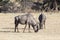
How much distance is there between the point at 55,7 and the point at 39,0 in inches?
281

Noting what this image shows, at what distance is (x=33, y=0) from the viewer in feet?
166

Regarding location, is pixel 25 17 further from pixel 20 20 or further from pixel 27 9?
pixel 27 9

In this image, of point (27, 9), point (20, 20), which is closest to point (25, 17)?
point (20, 20)

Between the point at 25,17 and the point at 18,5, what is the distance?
1048 inches

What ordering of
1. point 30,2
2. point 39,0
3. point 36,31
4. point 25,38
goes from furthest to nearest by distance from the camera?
1. point 39,0
2. point 30,2
3. point 36,31
4. point 25,38

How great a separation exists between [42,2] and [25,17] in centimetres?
2805

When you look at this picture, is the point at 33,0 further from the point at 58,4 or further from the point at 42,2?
the point at 58,4

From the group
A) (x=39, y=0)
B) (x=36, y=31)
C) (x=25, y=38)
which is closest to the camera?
(x=25, y=38)

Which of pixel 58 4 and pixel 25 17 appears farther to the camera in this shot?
Result: pixel 58 4

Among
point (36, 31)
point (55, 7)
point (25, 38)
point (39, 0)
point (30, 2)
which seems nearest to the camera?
point (25, 38)

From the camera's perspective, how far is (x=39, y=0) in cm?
5162

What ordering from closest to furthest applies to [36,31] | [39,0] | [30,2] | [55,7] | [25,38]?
[25,38]
[36,31]
[55,7]
[30,2]
[39,0]

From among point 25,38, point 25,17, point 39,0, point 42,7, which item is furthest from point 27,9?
point 25,38

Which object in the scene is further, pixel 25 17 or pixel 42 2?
pixel 42 2
